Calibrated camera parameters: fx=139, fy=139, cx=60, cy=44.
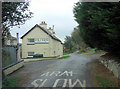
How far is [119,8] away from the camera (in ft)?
22.6

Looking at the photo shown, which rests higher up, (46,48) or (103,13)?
(103,13)

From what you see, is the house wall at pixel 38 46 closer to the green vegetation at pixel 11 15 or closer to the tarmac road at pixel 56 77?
the tarmac road at pixel 56 77

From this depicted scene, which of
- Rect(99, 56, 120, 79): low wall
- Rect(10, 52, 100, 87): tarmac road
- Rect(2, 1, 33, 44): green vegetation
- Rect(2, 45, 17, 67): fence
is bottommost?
Rect(10, 52, 100, 87): tarmac road

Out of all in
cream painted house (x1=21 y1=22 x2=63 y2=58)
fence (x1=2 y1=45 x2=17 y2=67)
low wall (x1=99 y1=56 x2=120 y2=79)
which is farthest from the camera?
cream painted house (x1=21 y1=22 x2=63 y2=58)

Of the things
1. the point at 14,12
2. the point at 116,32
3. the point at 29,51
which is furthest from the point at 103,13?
the point at 29,51

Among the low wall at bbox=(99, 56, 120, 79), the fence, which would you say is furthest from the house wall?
the low wall at bbox=(99, 56, 120, 79)

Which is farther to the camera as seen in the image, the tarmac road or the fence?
the fence

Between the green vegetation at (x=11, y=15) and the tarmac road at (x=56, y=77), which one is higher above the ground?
the green vegetation at (x=11, y=15)

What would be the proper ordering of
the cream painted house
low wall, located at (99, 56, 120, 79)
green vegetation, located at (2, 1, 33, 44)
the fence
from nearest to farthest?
1. green vegetation, located at (2, 1, 33, 44)
2. the fence
3. low wall, located at (99, 56, 120, 79)
4. the cream painted house

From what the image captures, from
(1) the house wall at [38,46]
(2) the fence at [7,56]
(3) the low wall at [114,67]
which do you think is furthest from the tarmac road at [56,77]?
(1) the house wall at [38,46]

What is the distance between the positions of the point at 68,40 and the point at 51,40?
52.0 m

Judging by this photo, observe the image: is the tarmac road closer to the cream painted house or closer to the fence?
the fence

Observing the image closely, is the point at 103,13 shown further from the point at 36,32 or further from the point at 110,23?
the point at 36,32

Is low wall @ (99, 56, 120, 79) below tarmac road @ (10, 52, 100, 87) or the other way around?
the other way around
